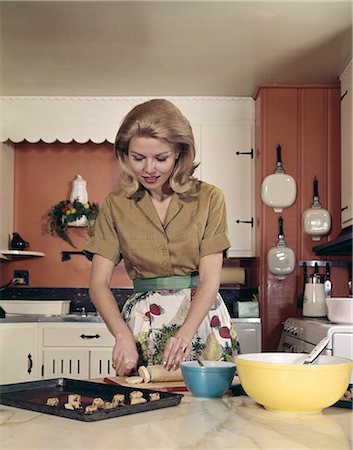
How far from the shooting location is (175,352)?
5.32ft

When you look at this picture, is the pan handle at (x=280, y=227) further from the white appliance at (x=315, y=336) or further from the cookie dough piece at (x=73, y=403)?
the cookie dough piece at (x=73, y=403)

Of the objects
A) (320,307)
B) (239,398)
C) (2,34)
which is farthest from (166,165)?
(320,307)

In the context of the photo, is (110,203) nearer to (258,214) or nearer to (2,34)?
(2,34)

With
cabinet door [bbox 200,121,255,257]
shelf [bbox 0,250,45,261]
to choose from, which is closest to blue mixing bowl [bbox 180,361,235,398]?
cabinet door [bbox 200,121,255,257]

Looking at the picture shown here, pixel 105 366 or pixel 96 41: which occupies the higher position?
pixel 96 41

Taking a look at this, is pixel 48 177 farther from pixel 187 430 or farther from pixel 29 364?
pixel 187 430

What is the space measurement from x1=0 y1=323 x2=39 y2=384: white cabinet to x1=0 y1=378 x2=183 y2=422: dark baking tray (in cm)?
293

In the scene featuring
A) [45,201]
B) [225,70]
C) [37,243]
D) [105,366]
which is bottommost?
[105,366]

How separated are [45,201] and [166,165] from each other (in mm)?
3275

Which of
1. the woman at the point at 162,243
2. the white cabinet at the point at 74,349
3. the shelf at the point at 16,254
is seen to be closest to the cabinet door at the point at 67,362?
the white cabinet at the point at 74,349

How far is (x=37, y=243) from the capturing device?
5.00m

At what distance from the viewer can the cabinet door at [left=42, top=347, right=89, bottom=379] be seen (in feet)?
14.0

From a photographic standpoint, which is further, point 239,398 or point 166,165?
point 166,165

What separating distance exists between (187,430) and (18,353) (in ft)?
11.1
